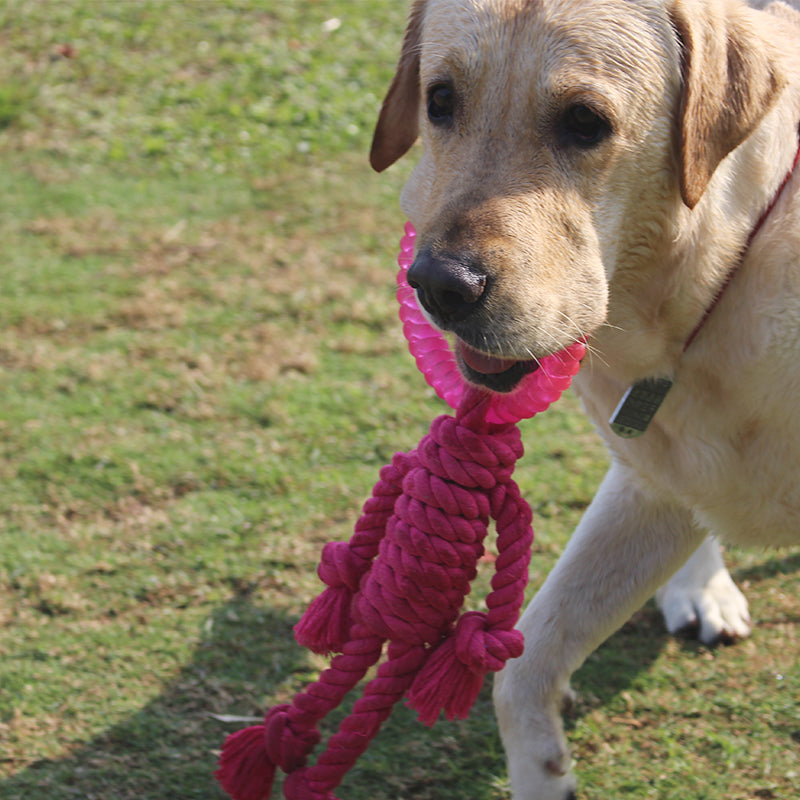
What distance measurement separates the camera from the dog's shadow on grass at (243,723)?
2742mm

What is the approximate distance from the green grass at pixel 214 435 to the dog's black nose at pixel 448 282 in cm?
139

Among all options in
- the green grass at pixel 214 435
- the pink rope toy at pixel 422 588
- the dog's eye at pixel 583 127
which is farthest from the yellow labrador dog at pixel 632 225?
the green grass at pixel 214 435

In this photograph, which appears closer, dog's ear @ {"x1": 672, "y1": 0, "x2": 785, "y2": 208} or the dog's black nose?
the dog's black nose

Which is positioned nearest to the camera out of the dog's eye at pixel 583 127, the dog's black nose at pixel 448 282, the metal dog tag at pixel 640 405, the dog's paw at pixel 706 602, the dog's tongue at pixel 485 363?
the dog's black nose at pixel 448 282

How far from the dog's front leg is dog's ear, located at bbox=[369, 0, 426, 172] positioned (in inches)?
41.0

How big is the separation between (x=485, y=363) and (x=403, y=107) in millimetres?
846

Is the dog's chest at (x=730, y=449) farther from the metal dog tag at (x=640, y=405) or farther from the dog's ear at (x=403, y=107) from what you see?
the dog's ear at (x=403, y=107)

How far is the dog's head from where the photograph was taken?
2080 millimetres

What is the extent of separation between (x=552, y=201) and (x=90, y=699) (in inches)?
78.4

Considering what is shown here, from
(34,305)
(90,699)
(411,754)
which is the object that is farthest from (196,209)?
(411,754)

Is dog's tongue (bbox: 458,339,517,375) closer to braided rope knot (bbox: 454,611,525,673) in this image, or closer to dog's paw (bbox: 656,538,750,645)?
braided rope knot (bbox: 454,611,525,673)

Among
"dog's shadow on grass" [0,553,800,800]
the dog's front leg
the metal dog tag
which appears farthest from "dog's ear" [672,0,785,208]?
"dog's shadow on grass" [0,553,800,800]

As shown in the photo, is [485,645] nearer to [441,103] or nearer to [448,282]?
[448,282]

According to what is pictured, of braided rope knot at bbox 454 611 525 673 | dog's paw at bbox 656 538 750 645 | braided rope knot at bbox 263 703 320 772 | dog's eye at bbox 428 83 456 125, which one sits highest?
dog's eye at bbox 428 83 456 125
